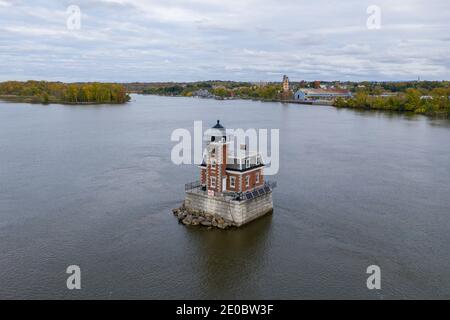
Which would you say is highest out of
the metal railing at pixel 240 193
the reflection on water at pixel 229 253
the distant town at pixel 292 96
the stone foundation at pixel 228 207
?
the distant town at pixel 292 96

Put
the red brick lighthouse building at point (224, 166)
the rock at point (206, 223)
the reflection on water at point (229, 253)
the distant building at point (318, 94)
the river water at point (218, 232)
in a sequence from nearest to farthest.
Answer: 1. the river water at point (218, 232)
2. the reflection on water at point (229, 253)
3. the rock at point (206, 223)
4. the red brick lighthouse building at point (224, 166)
5. the distant building at point (318, 94)

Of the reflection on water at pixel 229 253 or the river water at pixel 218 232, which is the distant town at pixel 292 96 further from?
the reflection on water at pixel 229 253

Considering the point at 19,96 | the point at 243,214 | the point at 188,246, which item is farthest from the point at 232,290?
the point at 19,96

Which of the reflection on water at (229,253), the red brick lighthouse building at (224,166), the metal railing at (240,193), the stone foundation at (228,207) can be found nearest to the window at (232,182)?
the red brick lighthouse building at (224,166)

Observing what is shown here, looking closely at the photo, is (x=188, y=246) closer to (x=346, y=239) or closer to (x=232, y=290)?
(x=232, y=290)

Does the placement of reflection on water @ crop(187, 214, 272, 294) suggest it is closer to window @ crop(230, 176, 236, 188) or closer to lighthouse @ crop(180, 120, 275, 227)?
lighthouse @ crop(180, 120, 275, 227)

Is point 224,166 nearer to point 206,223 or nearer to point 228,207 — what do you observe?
point 228,207

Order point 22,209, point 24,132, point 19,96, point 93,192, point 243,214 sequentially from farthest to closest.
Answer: point 19,96 < point 24,132 < point 93,192 < point 22,209 < point 243,214

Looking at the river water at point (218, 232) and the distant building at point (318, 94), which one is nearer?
the river water at point (218, 232)

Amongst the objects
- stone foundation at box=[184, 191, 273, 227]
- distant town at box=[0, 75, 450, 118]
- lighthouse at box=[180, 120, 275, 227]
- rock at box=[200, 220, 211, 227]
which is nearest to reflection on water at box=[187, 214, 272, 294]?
rock at box=[200, 220, 211, 227]
